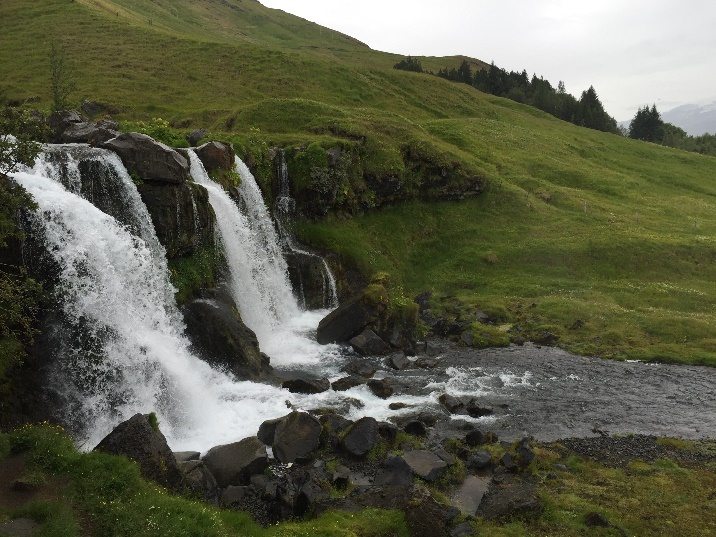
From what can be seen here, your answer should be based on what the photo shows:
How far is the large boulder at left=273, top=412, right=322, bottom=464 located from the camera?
24641 millimetres

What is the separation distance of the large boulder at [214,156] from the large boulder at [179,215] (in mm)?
6228

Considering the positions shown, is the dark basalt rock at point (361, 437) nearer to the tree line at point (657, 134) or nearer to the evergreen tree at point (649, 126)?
the tree line at point (657, 134)

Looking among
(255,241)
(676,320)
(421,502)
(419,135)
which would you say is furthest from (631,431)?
(419,135)

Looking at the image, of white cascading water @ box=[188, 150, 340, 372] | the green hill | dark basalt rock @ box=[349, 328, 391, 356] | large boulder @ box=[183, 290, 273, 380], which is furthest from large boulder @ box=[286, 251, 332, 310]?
large boulder @ box=[183, 290, 273, 380]

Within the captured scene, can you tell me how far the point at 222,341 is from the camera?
33.4 meters

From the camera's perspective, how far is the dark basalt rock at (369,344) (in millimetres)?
40781

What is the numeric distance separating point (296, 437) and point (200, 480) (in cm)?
514

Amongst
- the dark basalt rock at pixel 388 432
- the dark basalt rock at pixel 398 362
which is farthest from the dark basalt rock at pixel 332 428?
the dark basalt rock at pixel 398 362

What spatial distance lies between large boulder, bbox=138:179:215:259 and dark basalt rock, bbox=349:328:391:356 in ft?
41.6

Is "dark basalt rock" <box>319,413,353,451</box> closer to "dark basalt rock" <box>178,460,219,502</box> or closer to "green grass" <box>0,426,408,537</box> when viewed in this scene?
Answer: "green grass" <box>0,426,408,537</box>

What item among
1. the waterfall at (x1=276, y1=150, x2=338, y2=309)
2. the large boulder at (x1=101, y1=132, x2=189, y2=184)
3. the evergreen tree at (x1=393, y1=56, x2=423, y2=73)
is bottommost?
the waterfall at (x1=276, y1=150, x2=338, y2=309)

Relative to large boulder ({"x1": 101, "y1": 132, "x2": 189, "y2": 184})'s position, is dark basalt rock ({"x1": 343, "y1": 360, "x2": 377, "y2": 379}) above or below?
below

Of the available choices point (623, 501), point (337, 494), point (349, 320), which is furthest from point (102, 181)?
point (623, 501)

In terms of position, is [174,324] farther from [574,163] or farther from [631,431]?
[574,163]
